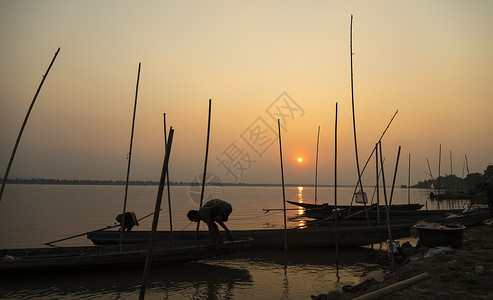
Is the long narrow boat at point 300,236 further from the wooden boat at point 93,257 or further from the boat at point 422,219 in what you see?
the wooden boat at point 93,257

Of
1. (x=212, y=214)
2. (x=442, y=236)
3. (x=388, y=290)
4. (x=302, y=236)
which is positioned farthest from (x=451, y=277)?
(x=302, y=236)

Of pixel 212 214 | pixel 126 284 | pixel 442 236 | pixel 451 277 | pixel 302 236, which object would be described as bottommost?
pixel 126 284

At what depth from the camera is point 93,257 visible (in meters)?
10.1

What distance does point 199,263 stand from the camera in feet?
40.7

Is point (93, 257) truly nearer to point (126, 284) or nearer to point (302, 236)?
point (126, 284)

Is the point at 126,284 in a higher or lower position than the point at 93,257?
lower

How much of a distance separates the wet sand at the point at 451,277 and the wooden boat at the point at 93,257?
4.80 meters

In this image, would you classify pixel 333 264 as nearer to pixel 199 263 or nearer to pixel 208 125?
pixel 199 263

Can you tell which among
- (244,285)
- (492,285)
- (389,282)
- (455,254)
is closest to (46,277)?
(244,285)

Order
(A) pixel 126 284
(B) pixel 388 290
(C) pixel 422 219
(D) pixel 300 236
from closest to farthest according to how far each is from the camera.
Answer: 1. (B) pixel 388 290
2. (A) pixel 126 284
3. (D) pixel 300 236
4. (C) pixel 422 219

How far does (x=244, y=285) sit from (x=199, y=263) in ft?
10.1

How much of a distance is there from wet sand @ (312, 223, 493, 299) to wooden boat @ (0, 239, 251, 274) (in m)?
4.80

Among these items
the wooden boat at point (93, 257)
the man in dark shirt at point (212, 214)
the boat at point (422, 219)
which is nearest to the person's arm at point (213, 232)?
the man in dark shirt at point (212, 214)

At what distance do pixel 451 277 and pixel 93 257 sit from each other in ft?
33.0
